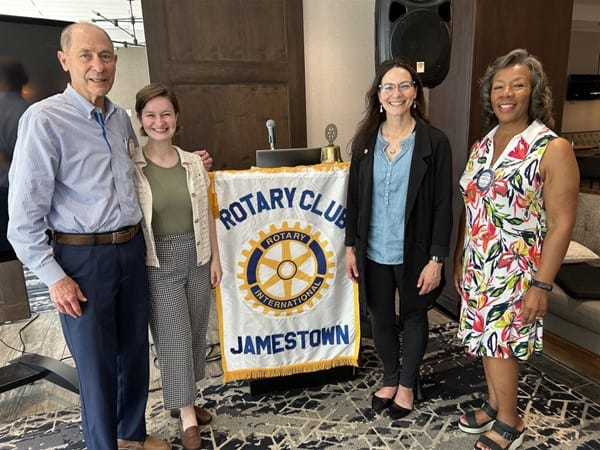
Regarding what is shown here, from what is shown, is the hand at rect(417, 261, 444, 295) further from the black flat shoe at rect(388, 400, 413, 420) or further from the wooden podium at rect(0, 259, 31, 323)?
the wooden podium at rect(0, 259, 31, 323)

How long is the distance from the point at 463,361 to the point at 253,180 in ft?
4.76

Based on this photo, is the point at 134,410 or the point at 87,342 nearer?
the point at 87,342

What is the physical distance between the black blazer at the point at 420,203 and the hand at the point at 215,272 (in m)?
0.58

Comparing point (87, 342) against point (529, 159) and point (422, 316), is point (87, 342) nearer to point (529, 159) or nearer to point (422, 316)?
point (422, 316)

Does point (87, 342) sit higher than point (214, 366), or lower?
higher

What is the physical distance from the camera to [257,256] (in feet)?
6.21

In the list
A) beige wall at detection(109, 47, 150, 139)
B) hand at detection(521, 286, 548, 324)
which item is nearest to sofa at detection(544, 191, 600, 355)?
hand at detection(521, 286, 548, 324)

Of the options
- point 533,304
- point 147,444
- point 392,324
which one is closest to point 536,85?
point 533,304

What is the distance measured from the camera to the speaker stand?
2.03 meters

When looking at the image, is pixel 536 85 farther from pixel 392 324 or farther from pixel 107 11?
pixel 107 11

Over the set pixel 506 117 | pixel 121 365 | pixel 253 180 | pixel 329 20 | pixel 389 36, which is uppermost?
pixel 329 20

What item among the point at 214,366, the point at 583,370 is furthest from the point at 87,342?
the point at 583,370

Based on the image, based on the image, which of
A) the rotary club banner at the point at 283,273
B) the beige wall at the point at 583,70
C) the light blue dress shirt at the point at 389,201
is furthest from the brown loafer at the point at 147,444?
the beige wall at the point at 583,70

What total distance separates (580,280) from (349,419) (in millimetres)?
1394
